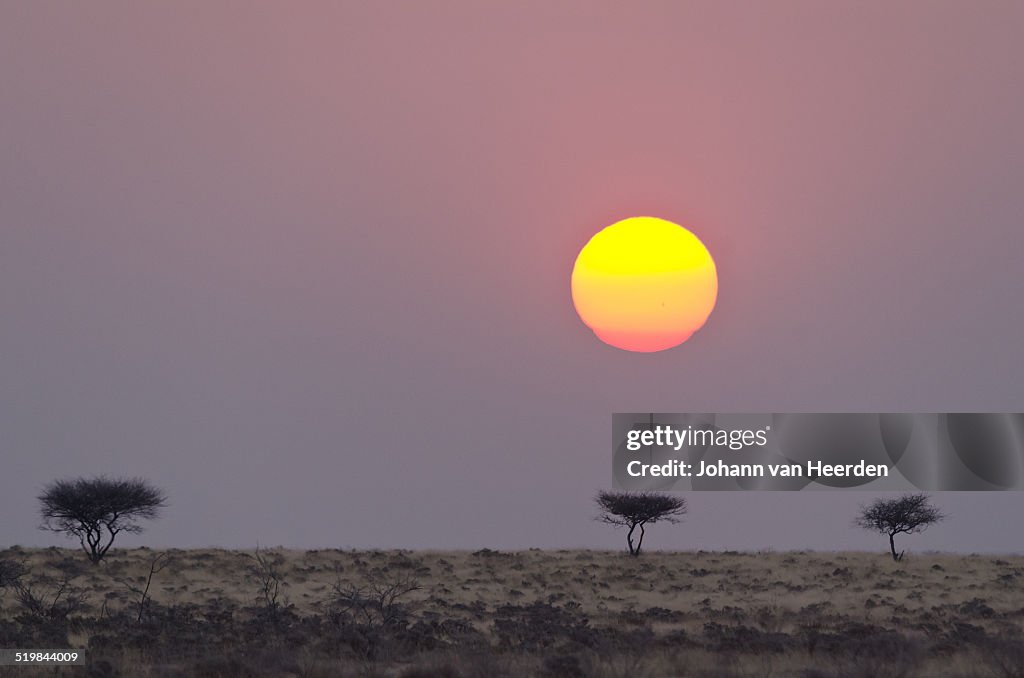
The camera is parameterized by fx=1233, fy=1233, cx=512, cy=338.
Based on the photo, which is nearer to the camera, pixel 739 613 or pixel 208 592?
pixel 739 613

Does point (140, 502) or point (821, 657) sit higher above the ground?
point (140, 502)

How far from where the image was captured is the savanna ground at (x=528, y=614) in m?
26.7

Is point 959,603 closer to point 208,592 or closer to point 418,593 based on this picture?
point 418,593

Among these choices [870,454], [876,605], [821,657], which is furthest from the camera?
[870,454]

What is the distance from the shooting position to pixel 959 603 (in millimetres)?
46562

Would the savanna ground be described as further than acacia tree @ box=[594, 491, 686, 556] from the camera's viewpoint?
No

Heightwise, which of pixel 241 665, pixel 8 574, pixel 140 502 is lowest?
pixel 241 665

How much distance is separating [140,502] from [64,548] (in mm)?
5340

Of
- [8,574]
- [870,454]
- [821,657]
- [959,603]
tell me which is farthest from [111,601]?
[870,454]

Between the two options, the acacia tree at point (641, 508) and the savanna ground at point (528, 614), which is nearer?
the savanna ground at point (528, 614)

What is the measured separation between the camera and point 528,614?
39375 millimetres

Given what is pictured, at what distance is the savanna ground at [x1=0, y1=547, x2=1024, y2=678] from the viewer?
26719 mm

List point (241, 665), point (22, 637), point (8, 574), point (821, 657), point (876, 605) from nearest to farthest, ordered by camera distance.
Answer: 1. point (241, 665)
2. point (821, 657)
3. point (22, 637)
4. point (8, 574)
5. point (876, 605)

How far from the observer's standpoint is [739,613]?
42.0 meters
